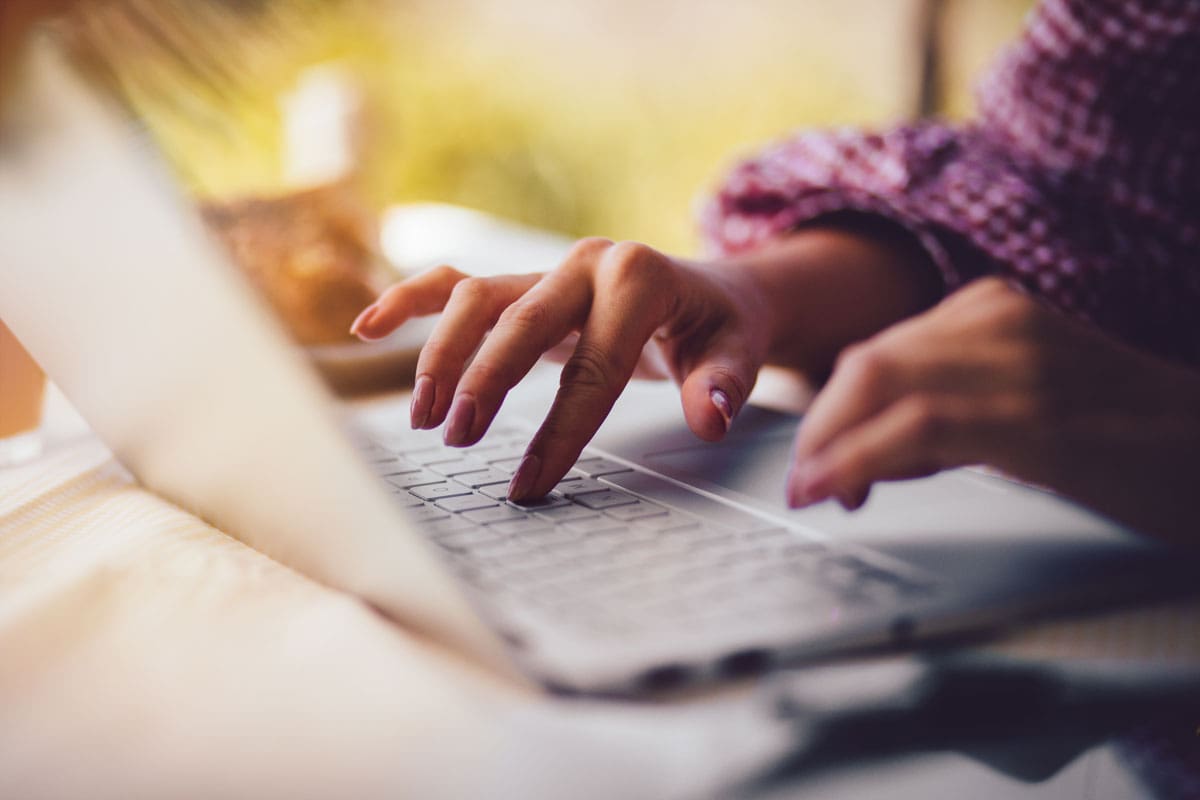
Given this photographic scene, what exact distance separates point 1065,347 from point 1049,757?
23 cm

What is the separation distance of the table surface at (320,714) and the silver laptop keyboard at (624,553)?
0.07ft

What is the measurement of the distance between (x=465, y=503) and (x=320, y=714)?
0.10m

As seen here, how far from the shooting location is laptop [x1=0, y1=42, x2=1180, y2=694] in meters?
0.19

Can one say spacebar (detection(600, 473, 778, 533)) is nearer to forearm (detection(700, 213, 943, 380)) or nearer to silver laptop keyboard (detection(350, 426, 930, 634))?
silver laptop keyboard (detection(350, 426, 930, 634))

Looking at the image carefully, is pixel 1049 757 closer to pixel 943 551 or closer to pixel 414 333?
pixel 943 551

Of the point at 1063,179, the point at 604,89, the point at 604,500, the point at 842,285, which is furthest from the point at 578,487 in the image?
the point at 604,89

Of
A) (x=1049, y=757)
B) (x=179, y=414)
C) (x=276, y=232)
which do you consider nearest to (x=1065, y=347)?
(x=1049, y=757)

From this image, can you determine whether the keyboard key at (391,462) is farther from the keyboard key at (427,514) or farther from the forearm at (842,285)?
the forearm at (842,285)

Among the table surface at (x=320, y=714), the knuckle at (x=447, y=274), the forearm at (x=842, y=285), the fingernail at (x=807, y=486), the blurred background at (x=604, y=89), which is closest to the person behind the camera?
the table surface at (x=320, y=714)

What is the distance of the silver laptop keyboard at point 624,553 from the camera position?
208 mm

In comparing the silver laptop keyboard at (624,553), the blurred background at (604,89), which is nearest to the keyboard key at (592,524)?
the silver laptop keyboard at (624,553)

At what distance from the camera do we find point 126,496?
A: 1.04 ft

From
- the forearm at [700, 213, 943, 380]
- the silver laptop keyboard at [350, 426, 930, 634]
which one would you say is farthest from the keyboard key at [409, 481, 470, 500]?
the forearm at [700, 213, 943, 380]

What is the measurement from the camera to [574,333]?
36 cm
